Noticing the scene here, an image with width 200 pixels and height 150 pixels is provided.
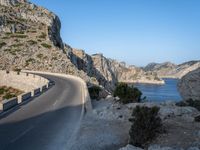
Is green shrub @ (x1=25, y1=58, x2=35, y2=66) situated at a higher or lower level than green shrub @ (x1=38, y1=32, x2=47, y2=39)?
lower

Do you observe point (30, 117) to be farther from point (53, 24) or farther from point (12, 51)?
point (53, 24)

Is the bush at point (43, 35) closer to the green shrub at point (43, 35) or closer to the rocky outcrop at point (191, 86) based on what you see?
the green shrub at point (43, 35)

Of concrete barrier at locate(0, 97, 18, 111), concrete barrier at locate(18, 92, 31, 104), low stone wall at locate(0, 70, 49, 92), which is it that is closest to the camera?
concrete barrier at locate(0, 97, 18, 111)

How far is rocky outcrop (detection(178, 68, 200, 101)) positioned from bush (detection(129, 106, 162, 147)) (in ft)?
17.4

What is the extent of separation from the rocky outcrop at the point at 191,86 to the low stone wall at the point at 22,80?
94.8ft

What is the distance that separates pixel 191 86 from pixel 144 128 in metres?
6.96

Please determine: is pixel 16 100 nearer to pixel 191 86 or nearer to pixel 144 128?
pixel 191 86

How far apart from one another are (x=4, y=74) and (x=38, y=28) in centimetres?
5198

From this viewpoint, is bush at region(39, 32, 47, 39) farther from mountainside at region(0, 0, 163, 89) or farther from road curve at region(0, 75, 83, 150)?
road curve at region(0, 75, 83, 150)

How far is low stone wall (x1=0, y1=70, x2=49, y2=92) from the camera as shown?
166 feet

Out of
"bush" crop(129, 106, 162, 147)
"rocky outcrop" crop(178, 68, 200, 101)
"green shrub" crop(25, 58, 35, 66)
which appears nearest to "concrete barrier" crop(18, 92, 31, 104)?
"rocky outcrop" crop(178, 68, 200, 101)

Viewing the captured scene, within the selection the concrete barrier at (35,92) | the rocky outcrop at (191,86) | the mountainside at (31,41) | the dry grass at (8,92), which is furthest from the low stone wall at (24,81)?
the rocky outcrop at (191,86)

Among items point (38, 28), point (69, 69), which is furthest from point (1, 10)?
point (69, 69)

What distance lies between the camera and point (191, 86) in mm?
21641
